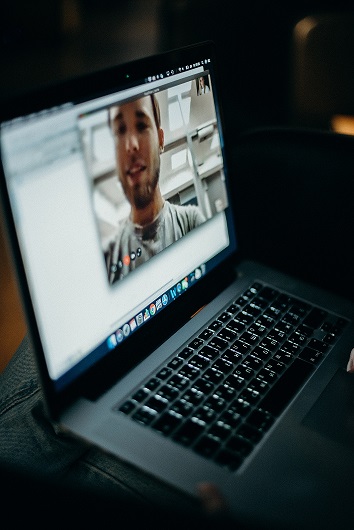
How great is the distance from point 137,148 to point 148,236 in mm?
109

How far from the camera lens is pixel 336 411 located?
64cm

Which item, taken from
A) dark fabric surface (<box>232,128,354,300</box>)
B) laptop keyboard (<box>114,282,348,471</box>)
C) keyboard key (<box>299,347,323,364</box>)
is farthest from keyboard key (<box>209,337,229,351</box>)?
dark fabric surface (<box>232,128,354,300</box>)

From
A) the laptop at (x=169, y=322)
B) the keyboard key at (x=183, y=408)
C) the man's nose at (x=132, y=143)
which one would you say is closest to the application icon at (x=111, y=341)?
the laptop at (x=169, y=322)

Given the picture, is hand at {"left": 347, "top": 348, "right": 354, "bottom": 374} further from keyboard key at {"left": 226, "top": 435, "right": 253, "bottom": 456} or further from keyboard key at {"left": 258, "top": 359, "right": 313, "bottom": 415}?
keyboard key at {"left": 226, "top": 435, "right": 253, "bottom": 456}

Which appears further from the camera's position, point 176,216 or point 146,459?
point 176,216

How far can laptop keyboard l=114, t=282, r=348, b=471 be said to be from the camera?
58 centimetres

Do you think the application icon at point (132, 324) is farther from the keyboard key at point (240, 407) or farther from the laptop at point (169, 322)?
the keyboard key at point (240, 407)

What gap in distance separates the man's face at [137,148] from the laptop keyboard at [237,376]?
212mm

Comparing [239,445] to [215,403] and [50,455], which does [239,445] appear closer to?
[215,403]

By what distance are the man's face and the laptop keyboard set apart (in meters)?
0.21

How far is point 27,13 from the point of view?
404 cm

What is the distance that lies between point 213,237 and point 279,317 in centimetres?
15

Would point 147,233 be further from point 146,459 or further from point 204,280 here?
point 146,459

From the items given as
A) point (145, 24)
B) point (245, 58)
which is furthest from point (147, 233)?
point (145, 24)
